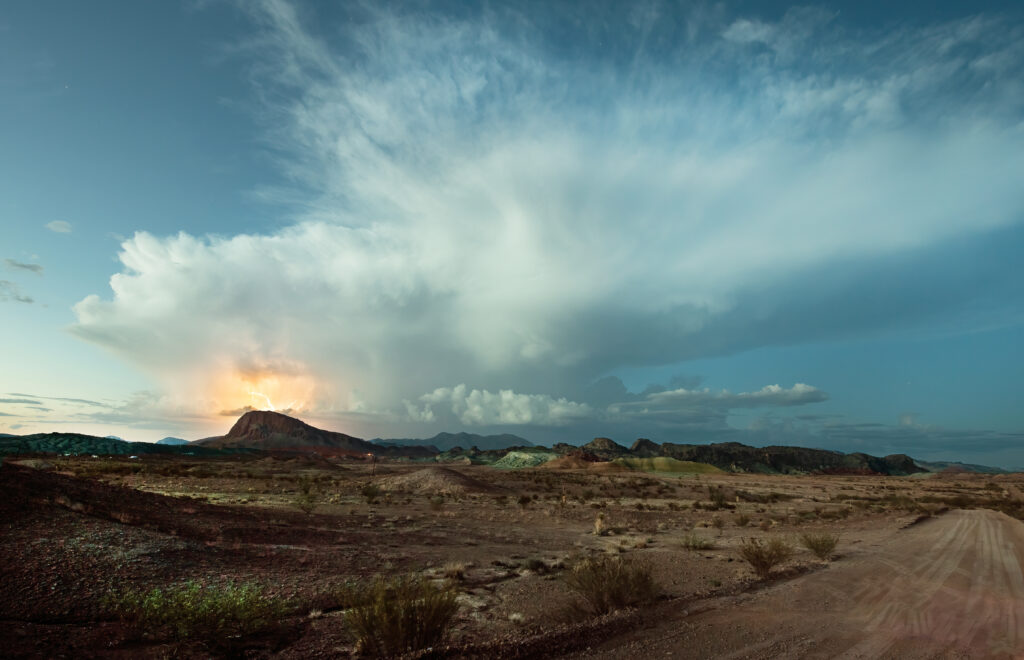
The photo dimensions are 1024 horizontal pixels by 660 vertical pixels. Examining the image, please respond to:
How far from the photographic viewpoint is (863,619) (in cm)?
1026

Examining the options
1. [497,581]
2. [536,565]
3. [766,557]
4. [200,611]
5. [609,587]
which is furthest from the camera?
[536,565]

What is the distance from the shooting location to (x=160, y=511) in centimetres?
1888

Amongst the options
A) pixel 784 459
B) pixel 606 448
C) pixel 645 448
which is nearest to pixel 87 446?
pixel 606 448

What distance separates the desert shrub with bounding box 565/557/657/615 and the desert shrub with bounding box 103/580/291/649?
6.27 m

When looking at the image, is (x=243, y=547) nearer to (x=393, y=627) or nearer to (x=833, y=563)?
(x=393, y=627)

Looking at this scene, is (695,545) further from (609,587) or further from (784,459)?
(784,459)

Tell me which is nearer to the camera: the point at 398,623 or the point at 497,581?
the point at 398,623

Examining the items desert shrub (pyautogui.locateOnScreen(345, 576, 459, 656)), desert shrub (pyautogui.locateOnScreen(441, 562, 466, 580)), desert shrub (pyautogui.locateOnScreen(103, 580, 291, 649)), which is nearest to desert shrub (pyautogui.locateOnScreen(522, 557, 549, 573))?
desert shrub (pyautogui.locateOnScreen(441, 562, 466, 580))

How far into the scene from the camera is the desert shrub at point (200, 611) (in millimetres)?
8484

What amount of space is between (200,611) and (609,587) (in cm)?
780

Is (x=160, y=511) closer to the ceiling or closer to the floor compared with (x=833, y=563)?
closer to the ceiling

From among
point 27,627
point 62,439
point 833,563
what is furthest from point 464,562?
point 62,439

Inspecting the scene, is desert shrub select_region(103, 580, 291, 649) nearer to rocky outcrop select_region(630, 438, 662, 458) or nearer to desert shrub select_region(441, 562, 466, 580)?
desert shrub select_region(441, 562, 466, 580)

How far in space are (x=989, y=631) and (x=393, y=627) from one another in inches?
434
